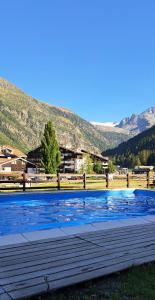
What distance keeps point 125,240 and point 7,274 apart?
2.74 metres

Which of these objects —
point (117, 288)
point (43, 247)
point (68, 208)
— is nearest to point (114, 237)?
point (43, 247)

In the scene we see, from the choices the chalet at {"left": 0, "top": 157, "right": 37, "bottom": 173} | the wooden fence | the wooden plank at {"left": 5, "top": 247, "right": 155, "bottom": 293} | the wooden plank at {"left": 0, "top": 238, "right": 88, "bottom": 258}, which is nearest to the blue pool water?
the wooden fence

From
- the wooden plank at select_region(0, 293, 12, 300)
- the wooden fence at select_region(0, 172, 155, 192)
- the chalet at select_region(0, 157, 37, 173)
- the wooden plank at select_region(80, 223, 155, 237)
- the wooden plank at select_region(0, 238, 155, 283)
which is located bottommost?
the wooden plank at select_region(0, 293, 12, 300)

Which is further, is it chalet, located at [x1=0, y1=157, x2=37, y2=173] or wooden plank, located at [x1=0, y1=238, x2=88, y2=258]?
chalet, located at [x1=0, y1=157, x2=37, y2=173]

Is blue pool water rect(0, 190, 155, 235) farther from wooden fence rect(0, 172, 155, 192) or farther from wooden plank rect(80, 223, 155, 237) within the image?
wooden plank rect(80, 223, 155, 237)

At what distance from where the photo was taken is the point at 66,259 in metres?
5.36

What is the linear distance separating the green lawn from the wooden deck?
0.28ft

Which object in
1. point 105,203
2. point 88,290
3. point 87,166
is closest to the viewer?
point 88,290

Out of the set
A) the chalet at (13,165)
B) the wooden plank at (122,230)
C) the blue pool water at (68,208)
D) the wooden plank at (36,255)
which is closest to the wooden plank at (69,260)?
the wooden plank at (36,255)

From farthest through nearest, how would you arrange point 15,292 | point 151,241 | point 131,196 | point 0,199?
point 131,196, point 0,199, point 151,241, point 15,292

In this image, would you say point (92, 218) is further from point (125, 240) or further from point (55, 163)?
point (55, 163)

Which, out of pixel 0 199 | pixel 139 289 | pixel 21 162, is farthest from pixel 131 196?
pixel 21 162

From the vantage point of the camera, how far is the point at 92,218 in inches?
566

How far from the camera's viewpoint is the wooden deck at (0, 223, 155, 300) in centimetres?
438
